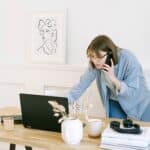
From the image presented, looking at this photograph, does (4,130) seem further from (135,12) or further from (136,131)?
(135,12)

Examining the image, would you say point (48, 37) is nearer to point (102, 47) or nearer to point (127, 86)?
point (102, 47)

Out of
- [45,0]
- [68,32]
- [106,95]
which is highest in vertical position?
[45,0]

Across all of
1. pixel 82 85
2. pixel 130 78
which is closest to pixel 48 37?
pixel 82 85

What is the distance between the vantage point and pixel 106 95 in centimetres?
276

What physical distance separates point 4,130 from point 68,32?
1.56 meters

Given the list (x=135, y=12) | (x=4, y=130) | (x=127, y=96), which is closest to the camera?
(x=4, y=130)

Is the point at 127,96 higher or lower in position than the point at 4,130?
higher

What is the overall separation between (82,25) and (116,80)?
112 centimetres

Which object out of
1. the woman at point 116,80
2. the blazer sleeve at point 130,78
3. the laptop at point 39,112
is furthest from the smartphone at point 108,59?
the laptop at point 39,112

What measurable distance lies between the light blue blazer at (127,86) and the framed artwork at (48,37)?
2.64ft

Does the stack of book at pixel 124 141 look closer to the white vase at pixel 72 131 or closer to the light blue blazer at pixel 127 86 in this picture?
the white vase at pixel 72 131

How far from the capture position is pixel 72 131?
6.44 ft

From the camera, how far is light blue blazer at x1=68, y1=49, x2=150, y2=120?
2.58 m

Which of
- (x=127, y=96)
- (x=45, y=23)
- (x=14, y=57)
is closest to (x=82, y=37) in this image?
(x=45, y=23)
